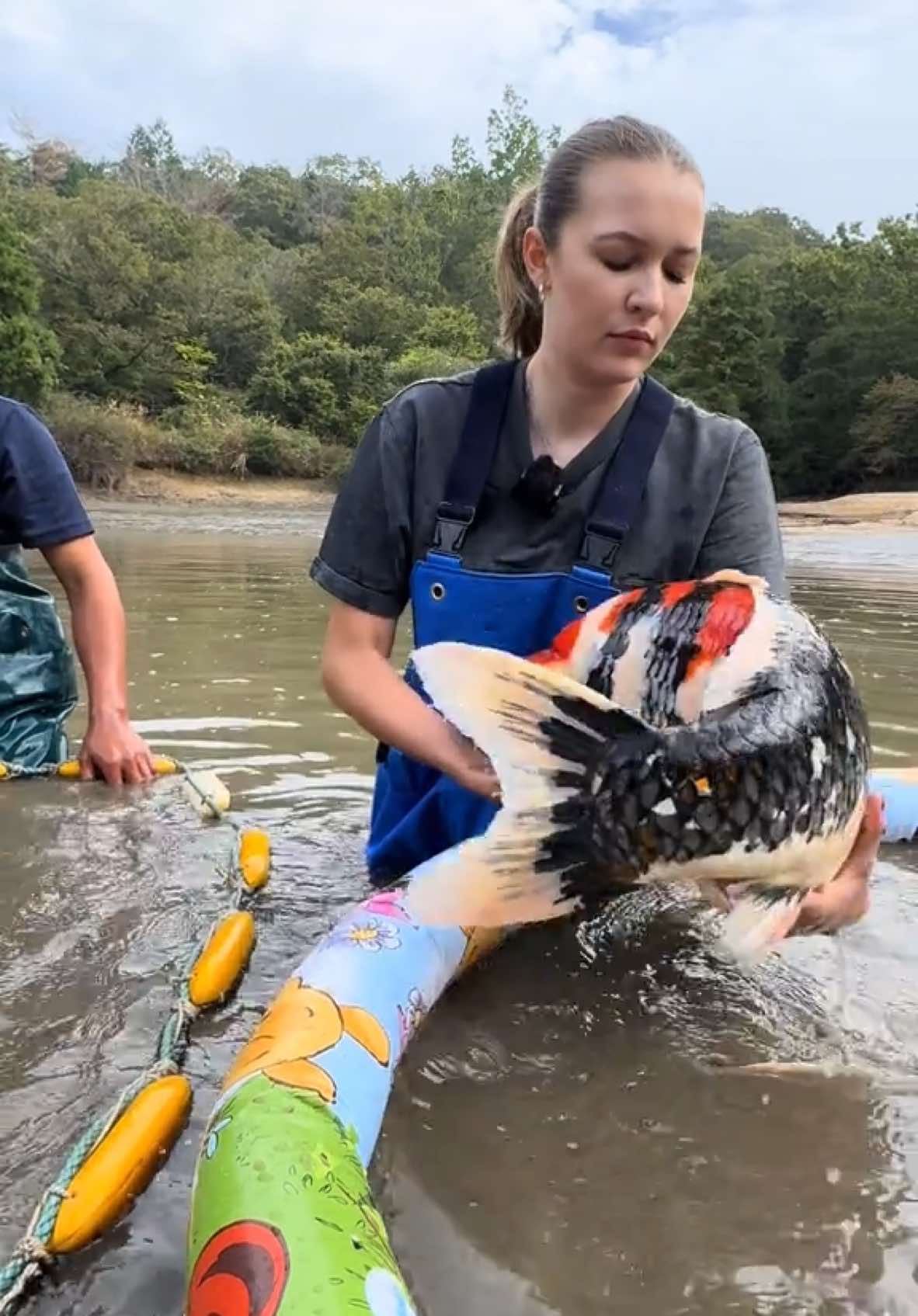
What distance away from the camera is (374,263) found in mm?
40500

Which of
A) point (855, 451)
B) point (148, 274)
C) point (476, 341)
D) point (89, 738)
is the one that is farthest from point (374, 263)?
point (89, 738)

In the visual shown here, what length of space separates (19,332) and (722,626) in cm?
2663

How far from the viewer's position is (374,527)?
2197 millimetres

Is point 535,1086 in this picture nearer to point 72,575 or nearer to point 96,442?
point 72,575

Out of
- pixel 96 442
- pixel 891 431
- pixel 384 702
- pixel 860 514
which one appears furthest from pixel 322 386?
pixel 384 702

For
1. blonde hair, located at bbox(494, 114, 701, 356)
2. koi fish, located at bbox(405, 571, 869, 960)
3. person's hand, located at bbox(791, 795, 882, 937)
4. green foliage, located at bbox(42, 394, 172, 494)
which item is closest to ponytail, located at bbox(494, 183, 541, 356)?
blonde hair, located at bbox(494, 114, 701, 356)

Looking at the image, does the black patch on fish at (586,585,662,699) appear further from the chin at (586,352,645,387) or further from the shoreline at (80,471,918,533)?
the shoreline at (80,471,918,533)

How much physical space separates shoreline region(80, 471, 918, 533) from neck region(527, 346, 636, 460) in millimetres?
17656

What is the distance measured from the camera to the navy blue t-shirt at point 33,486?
109 inches

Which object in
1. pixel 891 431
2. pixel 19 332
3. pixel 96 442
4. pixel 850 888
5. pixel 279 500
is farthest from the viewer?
pixel 891 431

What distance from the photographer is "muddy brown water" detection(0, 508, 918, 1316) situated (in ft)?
3.98

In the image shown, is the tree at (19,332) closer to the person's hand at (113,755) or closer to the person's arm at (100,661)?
the person's arm at (100,661)

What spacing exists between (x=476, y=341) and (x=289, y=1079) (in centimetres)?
3649

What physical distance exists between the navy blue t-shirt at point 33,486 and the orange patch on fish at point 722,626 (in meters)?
1.65
